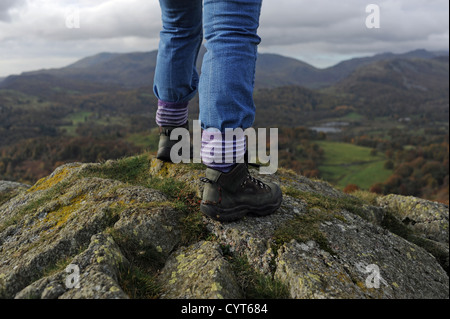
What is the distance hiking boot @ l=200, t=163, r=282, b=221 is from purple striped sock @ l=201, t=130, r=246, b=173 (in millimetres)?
84

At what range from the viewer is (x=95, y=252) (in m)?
2.57

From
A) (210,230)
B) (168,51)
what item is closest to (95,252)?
(210,230)

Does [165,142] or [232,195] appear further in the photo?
[165,142]

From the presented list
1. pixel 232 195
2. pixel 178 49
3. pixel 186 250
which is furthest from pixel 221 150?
pixel 178 49

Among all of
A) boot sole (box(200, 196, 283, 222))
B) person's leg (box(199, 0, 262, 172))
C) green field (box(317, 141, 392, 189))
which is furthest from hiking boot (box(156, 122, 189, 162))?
green field (box(317, 141, 392, 189))

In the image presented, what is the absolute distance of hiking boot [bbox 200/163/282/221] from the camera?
125 inches

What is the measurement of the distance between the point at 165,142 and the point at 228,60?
225 cm

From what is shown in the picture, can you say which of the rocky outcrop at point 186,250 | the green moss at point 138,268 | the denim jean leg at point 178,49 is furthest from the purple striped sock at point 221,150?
the denim jean leg at point 178,49

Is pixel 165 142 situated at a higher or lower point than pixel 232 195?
higher

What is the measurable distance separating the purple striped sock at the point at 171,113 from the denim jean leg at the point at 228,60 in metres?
1.59

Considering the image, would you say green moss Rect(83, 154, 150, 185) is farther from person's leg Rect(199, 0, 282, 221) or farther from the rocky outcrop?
person's leg Rect(199, 0, 282, 221)

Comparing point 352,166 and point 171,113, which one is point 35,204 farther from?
point 352,166

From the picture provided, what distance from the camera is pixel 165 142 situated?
4688 millimetres
